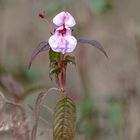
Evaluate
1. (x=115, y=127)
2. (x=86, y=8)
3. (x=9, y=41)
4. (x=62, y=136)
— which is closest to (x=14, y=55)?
(x=9, y=41)

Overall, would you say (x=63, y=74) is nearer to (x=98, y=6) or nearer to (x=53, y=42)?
(x=53, y=42)

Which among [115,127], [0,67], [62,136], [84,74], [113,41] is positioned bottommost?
[62,136]

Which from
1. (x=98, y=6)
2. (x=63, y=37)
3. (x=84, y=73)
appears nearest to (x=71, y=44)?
(x=63, y=37)

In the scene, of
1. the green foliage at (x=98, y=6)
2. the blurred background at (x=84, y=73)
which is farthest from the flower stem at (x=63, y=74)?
the green foliage at (x=98, y=6)

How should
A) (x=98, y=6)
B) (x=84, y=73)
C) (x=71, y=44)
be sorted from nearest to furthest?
(x=71, y=44) → (x=98, y=6) → (x=84, y=73)

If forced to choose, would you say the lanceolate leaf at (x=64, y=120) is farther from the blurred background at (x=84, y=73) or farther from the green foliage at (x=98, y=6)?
the green foliage at (x=98, y=6)

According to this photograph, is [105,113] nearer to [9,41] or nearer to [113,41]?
[113,41]

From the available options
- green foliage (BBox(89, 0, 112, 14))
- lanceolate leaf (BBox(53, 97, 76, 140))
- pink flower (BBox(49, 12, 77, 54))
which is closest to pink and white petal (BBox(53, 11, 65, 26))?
pink flower (BBox(49, 12, 77, 54))
